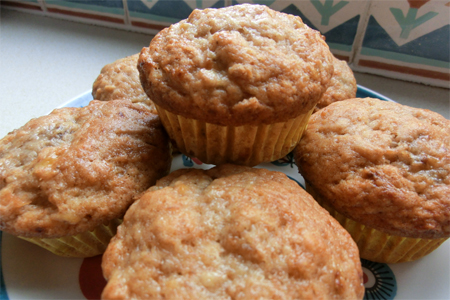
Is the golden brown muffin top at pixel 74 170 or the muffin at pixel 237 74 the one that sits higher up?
the muffin at pixel 237 74

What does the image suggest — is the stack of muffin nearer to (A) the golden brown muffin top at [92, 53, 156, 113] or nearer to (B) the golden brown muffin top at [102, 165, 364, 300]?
(B) the golden brown muffin top at [102, 165, 364, 300]

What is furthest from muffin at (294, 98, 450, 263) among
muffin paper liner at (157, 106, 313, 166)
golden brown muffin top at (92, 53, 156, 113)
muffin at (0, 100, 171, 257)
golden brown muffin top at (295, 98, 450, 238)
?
golden brown muffin top at (92, 53, 156, 113)

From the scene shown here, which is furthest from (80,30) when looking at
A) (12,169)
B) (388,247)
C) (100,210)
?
(388,247)

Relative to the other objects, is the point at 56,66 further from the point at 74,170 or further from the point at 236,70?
the point at 236,70

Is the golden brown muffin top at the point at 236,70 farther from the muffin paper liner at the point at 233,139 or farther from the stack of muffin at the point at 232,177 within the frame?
the muffin paper liner at the point at 233,139

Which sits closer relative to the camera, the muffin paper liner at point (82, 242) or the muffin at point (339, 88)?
the muffin paper liner at point (82, 242)

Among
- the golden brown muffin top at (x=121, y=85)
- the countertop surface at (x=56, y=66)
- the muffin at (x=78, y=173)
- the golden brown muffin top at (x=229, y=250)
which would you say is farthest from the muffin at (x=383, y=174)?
the countertop surface at (x=56, y=66)

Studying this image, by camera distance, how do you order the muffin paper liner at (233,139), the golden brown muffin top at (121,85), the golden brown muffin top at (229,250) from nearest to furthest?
the golden brown muffin top at (229,250)
the muffin paper liner at (233,139)
the golden brown muffin top at (121,85)

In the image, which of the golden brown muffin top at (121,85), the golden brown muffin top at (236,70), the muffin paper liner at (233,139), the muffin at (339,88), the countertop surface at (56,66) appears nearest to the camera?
the golden brown muffin top at (236,70)
